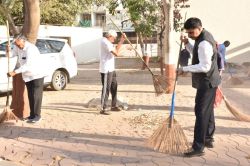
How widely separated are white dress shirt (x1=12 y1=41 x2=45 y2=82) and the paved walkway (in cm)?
94

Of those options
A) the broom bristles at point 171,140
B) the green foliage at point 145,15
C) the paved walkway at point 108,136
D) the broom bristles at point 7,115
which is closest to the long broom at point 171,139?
the broom bristles at point 171,140

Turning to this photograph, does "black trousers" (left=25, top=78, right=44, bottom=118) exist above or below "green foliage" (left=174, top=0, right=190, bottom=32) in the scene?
below

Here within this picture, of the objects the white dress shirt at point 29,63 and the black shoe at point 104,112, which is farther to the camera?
the black shoe at point 104,112

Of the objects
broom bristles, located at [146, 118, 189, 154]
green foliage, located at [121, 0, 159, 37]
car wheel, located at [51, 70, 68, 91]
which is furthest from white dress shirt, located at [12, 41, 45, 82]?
green foliage, located at [121, 0, 159, 37]

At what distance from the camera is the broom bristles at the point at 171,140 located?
634 cm

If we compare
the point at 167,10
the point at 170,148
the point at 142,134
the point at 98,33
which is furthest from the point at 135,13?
the point at 98,33

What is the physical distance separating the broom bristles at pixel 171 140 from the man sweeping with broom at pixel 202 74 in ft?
0.52

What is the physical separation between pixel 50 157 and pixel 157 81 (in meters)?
2.95

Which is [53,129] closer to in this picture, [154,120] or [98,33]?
[154,120]

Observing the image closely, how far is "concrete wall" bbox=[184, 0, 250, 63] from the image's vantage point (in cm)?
1827

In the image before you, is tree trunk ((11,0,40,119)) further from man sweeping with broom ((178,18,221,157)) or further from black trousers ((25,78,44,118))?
man sweeping with broom ((178,18,221,157))

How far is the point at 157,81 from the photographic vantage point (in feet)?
28.2

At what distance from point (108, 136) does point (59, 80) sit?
6.44 meters

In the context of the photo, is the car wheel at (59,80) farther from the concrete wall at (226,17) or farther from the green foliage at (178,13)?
the concrete wall at (226,17)
